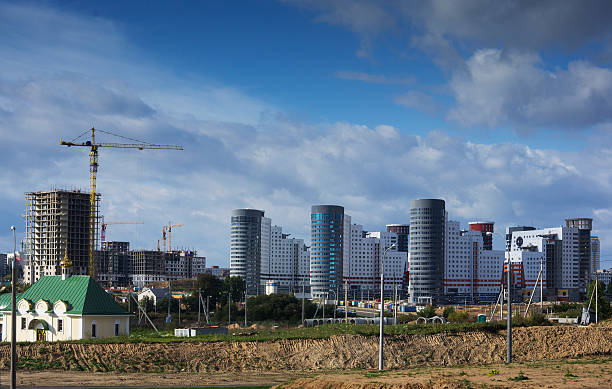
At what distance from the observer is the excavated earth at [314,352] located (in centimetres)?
5497

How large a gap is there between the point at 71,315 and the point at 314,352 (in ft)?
83.2

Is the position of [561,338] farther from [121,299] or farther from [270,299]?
[121,299]

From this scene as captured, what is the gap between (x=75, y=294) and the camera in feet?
229

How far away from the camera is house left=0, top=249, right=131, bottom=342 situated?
67.8m

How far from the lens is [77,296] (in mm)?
69438

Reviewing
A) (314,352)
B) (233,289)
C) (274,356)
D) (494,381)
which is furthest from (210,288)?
(494,381)

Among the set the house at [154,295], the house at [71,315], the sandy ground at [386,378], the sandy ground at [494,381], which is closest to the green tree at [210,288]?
the house at [154,295]

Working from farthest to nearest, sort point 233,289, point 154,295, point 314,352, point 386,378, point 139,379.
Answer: point 154,295, point 233,289, point 314,352, point 139,379, point 386,378

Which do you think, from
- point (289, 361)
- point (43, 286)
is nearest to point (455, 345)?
point (289, 361)

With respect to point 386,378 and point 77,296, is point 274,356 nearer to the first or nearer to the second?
point 386,378

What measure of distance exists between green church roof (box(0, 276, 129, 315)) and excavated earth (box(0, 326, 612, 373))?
435 inches

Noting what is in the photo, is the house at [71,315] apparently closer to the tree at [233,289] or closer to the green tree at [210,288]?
the green tree at [210,288]

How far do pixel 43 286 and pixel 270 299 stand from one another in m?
59.1

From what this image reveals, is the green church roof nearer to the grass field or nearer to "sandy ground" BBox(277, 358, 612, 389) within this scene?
the grass field
